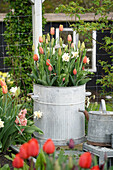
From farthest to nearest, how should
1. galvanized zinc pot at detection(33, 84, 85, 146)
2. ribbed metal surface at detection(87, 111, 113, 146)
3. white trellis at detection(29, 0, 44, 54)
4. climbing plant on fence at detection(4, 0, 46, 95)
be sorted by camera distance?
climbing plant on fence at detection(4, 0, 46, 95), white trellis at detection(29, 0, 44, 54), galvanized zinc pot at detection(33, 84, 85, 146), ribbed metal surface at detection(87, 111, 113, 146)

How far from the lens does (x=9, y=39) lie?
466 cm

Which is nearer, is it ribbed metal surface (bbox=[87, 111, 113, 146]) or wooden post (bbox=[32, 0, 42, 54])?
ribbed metal surface (bbox=[87, 111, 113, 146])

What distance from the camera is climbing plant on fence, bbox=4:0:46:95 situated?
4.41 metres

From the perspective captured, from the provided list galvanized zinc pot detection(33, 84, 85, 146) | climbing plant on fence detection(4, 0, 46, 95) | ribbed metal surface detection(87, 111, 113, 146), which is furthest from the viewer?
climbing plant on fence detection(4, 0, 46, 95)

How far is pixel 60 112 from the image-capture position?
2643mm

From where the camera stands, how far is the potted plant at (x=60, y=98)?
263 cm

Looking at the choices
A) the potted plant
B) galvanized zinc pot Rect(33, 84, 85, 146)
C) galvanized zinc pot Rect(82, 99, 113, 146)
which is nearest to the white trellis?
the potted plant

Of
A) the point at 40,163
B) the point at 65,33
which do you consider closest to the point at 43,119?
the point at 40,163

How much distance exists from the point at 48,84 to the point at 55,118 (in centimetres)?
31

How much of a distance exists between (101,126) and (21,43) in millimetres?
2460

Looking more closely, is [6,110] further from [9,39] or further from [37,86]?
[9,39]

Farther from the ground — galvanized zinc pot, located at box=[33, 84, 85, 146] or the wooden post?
the wooden post

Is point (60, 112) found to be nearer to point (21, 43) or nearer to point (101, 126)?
point (101, 126)

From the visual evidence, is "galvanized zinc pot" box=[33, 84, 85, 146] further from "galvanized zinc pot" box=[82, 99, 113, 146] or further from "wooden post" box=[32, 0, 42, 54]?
"wooden post" box=[32, 0, 42, 54]
